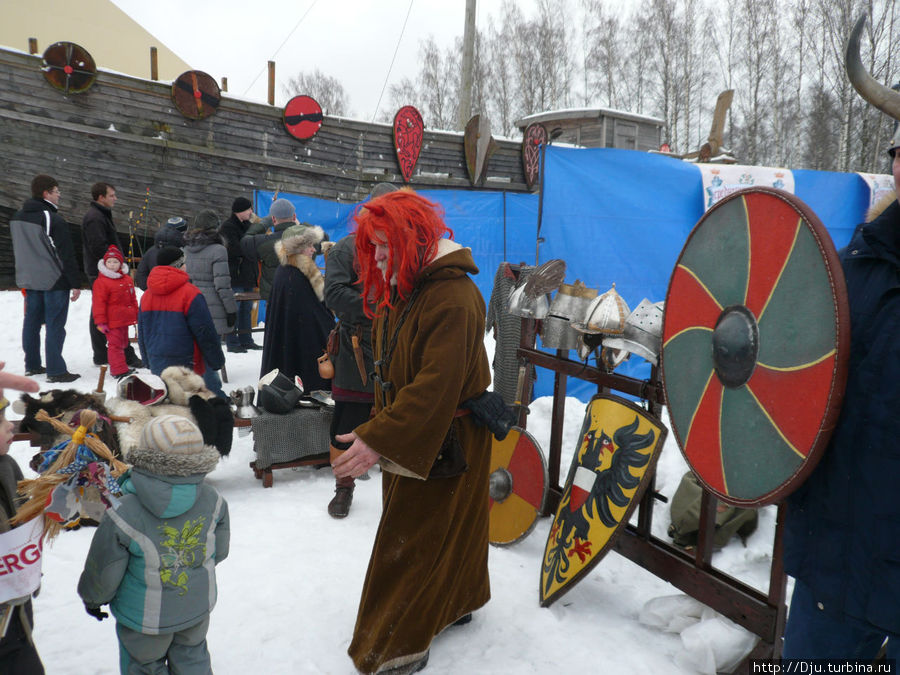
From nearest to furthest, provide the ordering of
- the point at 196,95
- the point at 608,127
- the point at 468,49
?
1. the point at 196,95
2. the point at 468,49
3. the point at 608,127

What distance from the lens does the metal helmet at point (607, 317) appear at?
8.37ft

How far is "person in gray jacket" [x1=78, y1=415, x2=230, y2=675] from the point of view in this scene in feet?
5.26

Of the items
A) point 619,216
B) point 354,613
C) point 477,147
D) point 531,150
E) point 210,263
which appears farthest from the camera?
point 531,150

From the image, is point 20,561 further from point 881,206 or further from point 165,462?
point 881,206

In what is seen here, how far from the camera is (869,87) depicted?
1280 mm

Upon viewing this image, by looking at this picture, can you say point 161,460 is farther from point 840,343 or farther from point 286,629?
point 840,343

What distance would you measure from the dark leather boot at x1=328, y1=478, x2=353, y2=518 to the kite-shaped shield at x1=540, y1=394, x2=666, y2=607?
1327 millimetres

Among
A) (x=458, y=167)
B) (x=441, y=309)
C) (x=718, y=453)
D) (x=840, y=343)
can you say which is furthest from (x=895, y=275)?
(x=458, y=167)

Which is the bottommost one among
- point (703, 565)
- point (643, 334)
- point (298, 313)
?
point (703, 565)

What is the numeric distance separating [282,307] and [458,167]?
9.31 metres

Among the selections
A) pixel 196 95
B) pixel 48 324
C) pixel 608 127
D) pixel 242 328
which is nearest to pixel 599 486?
pixel 48 324

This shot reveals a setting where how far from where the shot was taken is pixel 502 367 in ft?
15.3

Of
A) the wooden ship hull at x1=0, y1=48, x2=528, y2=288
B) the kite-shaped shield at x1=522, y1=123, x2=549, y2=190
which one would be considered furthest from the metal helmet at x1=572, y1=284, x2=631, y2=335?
the kite-shaped shield at x1=522, y1=123, x2=549, y2=190

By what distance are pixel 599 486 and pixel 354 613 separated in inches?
44.6
